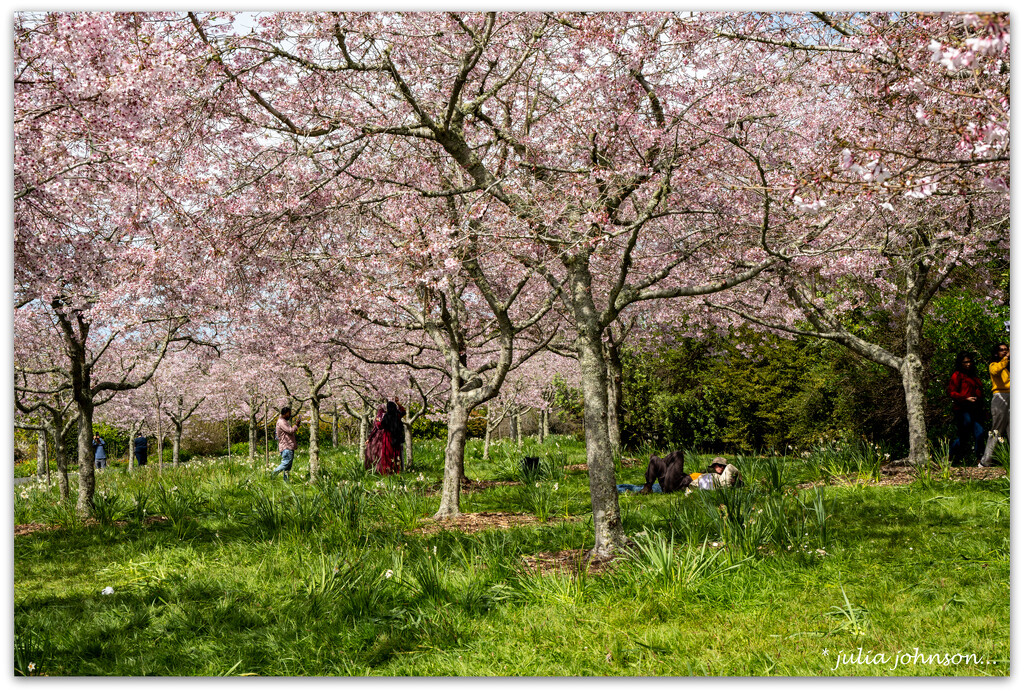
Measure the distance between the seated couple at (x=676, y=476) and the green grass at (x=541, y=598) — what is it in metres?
1.37

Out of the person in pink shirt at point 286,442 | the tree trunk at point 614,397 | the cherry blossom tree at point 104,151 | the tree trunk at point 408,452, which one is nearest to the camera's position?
the cherry blossom tree at point 104,151

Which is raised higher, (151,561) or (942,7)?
(942,7)

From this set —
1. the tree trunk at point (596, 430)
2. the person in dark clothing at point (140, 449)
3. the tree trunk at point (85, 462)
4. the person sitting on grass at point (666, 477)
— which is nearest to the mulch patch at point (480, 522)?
the tree trunk at point (596, 430)

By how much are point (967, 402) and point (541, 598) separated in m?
7.72

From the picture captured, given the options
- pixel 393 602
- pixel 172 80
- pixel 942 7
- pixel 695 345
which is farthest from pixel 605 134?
pixel 695 345

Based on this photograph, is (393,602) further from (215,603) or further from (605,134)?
(605,134)

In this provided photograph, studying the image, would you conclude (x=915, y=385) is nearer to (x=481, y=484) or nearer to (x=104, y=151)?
(x=481, y=484)

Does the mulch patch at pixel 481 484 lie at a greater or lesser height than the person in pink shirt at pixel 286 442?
lesser

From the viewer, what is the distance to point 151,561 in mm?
6699

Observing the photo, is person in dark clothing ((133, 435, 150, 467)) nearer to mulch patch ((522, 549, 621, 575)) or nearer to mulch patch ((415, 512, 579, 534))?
mulch patch ((415, 512, 579, 534))

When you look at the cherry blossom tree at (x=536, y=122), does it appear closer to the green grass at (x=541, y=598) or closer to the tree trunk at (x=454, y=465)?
the tree trunk at (x=454, y=465)

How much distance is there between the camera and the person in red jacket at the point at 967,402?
994 centimetres

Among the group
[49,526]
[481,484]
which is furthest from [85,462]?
[481,484]

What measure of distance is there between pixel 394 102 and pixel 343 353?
765 cm
